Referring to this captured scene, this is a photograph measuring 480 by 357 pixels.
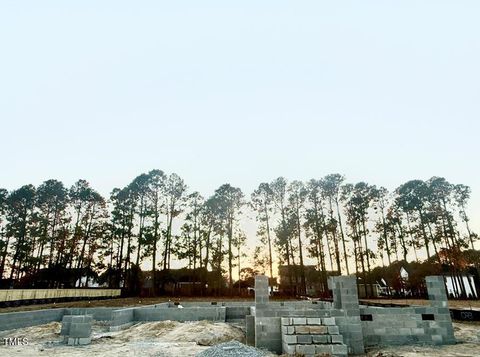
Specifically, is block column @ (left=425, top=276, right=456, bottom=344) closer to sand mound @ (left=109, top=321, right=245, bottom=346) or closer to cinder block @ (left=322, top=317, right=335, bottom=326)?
cinder block @ (left=322, top=317, right=335, bottom=326)

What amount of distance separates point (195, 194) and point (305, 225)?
12667 mm

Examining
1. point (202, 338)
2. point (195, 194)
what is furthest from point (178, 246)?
point (202, 338)

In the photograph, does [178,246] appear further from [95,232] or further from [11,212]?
[11,212]

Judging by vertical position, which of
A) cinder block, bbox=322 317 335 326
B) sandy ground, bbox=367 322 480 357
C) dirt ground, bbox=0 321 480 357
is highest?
cinder block, bbox=322 317 335 326

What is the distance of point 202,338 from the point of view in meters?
11.4

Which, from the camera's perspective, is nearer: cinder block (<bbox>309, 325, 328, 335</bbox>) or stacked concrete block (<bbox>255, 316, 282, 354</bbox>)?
cinder block (<bbox>309, 325, 328, 335</bbox>)

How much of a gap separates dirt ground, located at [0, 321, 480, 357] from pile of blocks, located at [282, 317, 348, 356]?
1.20 meters

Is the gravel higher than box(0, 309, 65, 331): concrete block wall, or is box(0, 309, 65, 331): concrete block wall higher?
box(0, 309, 65, 331): concrete block wall

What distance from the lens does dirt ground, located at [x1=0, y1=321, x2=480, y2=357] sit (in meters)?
9.19

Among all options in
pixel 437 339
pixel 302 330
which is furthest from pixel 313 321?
pixel 437 339

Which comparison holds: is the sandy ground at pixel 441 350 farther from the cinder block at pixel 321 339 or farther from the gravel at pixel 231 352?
the gravel at pixel 231 352

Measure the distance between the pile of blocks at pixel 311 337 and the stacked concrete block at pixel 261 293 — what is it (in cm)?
91

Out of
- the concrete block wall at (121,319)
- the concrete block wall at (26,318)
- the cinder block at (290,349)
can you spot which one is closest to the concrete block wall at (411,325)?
the cinder block at (290,349)

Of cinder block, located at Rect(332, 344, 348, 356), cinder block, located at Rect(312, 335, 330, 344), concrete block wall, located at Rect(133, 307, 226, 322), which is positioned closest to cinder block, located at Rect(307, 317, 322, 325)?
cinder block, located at Rect(312, 335, 330, 344)
